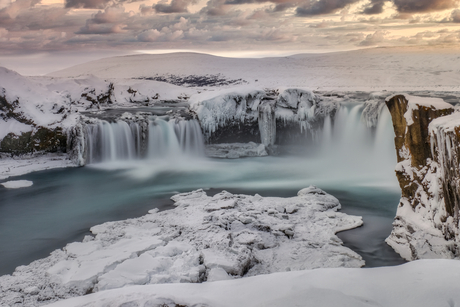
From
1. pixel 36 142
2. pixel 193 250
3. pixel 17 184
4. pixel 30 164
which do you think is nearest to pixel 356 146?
pixel 193 250

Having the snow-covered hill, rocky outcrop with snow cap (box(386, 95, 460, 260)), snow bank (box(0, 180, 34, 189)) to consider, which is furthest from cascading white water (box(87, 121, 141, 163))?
the snow-covered hill

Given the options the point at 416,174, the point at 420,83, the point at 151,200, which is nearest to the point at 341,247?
the point at 416,174

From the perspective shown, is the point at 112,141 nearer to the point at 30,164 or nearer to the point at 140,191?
the point at 30,164

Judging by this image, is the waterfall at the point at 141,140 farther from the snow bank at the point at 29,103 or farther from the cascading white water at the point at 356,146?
the cascading white water at the point at 356,146

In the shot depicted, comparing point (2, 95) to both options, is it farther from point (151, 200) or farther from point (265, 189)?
point (265, 189)

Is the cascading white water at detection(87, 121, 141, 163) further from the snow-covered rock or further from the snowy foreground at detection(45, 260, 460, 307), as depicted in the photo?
the snowy foreground at detection(45, 260, 460, 307)
